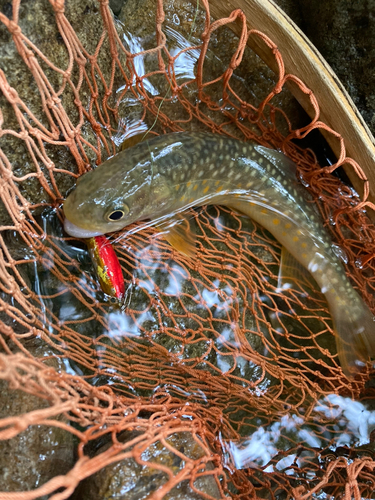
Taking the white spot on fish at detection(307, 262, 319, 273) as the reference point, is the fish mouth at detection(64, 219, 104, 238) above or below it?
below

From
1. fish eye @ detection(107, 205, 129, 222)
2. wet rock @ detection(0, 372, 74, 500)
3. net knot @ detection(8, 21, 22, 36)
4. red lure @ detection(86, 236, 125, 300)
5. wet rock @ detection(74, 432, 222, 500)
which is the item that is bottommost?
wet rock @ detection(0, 372, 74, 500)

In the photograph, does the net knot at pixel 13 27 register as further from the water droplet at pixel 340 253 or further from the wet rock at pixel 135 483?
the water droplet at pixel 340 253

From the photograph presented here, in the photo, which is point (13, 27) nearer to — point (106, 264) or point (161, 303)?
point (106, 264)

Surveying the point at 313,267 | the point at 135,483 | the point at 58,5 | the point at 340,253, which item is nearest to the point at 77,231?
the point at 58,5

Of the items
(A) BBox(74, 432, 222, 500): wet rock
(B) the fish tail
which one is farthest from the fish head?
(B) the fish tail

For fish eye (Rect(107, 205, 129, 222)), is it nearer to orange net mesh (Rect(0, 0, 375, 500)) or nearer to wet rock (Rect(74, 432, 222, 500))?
orange net mesh (Rect(0, 0, 375, 500))

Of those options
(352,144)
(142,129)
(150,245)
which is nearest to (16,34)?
(142,129)

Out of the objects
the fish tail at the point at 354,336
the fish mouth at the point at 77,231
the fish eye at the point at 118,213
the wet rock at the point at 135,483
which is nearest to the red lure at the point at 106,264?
the fish mouth at the point at 77,231

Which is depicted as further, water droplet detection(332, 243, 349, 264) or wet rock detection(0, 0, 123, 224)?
water droplet detection(332, 243, 349, 264)
